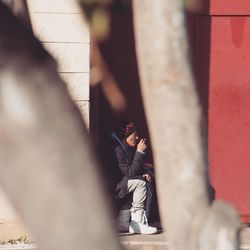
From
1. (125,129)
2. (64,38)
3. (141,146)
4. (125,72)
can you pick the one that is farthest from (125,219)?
(64,38)

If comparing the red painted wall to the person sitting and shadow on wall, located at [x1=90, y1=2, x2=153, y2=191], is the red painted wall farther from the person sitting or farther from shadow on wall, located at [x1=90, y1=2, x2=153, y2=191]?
the person sitting

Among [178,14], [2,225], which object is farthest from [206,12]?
[178,14]

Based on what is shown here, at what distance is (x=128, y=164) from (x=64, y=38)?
61.0 inches

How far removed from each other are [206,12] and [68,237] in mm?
8518

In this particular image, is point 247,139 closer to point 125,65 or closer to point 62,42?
point 125,65

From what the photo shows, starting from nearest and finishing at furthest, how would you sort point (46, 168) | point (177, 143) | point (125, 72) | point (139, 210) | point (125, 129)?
point (46, 168)
point (177, 143)
point (139, 210)
point (125, 129)
point (125, 72)

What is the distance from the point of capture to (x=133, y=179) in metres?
9.37

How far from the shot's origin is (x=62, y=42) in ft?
30.4

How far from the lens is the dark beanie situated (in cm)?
949

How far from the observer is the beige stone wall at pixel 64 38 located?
9211 mm

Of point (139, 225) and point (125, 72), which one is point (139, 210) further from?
point (125, 72)

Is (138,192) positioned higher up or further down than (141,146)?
further down

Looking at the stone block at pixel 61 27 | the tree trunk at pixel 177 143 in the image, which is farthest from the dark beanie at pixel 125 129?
the tree trunk at pixel 177 143

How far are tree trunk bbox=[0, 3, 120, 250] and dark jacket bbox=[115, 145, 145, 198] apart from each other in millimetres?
7863
